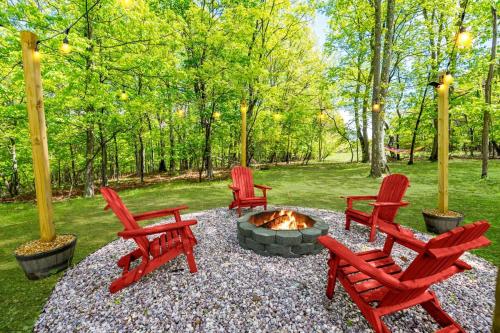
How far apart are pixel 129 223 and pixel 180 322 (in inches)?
46.9

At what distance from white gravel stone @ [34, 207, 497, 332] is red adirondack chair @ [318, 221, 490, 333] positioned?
28cm

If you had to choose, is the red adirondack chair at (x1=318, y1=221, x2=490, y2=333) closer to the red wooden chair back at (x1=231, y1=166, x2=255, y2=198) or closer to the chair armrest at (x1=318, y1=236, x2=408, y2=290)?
the chair armrest at (x1=318, y1=236, x2=408, y2=290)

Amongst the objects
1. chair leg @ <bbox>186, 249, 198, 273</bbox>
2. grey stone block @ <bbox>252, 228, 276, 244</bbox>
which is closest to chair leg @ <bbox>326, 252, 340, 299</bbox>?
grey stone block @ <bbox>252, 228, 276, 244</bbox>

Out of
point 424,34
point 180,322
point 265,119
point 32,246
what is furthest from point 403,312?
point 424,34

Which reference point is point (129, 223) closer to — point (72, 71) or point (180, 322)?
point (180, 322)

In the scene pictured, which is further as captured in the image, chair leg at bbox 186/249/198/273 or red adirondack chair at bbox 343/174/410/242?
red adirondack chair at bbox 343/174/410/242

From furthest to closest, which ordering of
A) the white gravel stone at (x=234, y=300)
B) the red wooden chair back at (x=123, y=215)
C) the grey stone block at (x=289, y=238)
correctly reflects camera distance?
the grey stone block at (x=289, y=238) → the red wooden chair back at (x=123, y=215) → the white gravel stone at (x=234, y=300)

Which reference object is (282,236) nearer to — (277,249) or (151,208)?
(277,249)

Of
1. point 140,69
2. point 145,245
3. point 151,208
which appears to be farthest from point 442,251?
point 140,69

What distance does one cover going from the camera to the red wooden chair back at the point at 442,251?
1.54 meters

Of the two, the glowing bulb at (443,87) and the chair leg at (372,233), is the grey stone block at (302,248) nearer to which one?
the chair leg at (372,233)

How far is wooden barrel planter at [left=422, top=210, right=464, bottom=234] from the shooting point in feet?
→ 12.8

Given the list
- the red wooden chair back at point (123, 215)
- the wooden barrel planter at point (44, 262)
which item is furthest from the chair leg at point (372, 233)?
the wooden barrel planter at point (44, 262)

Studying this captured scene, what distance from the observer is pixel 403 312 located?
2.18 meters
